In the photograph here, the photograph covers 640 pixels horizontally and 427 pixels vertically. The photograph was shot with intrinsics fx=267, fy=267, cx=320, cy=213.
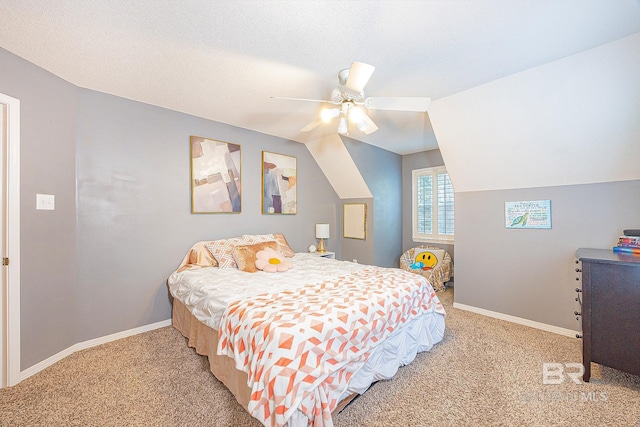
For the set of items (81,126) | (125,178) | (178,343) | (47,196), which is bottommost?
(178,343)

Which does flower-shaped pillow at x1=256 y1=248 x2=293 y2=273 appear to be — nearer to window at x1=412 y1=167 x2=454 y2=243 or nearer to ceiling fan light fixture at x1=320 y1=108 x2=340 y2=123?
ceiling fan light fixture at x1=320 y1=108 x2=340 y2=123

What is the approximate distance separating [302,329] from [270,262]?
5.03 feet

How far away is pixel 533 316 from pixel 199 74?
4.23 metres

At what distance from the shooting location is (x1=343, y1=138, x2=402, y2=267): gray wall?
4.55m

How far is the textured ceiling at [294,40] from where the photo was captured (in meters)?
1.58

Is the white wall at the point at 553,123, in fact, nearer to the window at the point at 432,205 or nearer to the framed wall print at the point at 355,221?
the window at the point at 432,205

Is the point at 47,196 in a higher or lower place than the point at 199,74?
lower

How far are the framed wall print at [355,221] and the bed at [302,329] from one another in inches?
74.2

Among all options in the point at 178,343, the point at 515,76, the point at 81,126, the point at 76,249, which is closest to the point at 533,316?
the point at 515,76

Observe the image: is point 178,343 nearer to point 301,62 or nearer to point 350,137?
point 301,62

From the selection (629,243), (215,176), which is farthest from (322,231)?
(629,243)

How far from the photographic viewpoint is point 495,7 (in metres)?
1.55

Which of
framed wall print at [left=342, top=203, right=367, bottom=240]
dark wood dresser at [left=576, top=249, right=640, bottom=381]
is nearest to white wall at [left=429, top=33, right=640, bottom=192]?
dark wood dresser at [left=576, top=249, right=640, bottom=381]

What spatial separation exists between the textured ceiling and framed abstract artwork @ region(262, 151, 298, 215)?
1374mm
